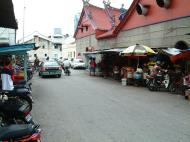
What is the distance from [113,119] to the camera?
34.2 ft

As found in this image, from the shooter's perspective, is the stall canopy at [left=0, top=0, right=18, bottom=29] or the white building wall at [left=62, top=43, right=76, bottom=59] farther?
the white building wall at [left=62, top=43, right=76, bottom=59]

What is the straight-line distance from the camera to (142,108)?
41.7 ft

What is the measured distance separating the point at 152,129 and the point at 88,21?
40187mm

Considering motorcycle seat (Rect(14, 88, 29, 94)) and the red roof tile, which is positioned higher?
the red roof tile

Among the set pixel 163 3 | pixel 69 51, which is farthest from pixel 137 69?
pixel 69 51

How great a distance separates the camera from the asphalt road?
27.1ft

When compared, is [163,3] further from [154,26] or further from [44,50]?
[44,50]

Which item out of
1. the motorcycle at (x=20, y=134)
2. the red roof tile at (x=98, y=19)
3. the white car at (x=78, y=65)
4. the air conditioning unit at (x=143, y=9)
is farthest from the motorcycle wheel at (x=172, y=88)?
the white car at (x=78, y=65)

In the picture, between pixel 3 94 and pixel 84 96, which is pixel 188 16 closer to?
pixel 84 96

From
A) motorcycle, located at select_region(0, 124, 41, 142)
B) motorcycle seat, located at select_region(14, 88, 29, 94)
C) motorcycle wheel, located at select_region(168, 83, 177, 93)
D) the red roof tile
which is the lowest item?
motorcycle wheel, located at select_region(168, 83, 177, 93)

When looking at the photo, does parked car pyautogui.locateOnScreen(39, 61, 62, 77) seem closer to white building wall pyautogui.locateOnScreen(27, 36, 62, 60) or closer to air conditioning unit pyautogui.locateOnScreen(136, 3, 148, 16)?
air conditioning unit pyautogui.locateOnScreen(136, 3, 148, 16)

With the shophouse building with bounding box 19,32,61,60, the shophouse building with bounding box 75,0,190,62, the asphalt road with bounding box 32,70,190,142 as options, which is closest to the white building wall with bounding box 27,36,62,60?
the shophouse building with bounding box 19,32,61,60

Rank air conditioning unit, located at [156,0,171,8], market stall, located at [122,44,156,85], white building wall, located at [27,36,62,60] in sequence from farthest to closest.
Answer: white building wall, located at [27,36,62,60] → air conditioning unit, located at [156,0,171,8] → market stall, located at [122,44,156,85]

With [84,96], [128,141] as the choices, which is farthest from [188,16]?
[128,141]
